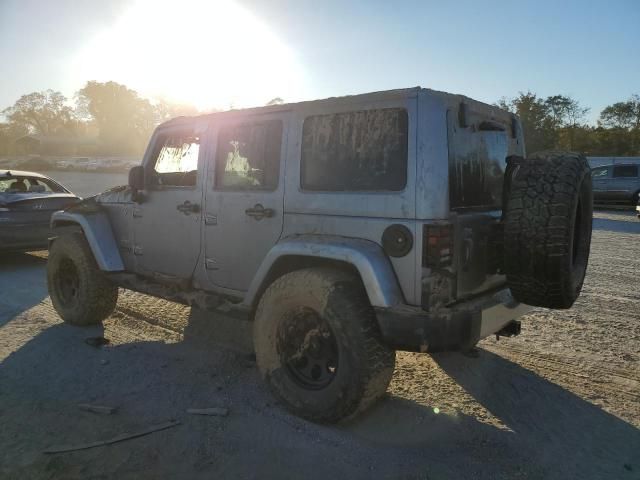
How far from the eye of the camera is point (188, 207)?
408cm

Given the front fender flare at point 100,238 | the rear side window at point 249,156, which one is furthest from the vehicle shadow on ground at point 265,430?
the rear side window at point 249,156

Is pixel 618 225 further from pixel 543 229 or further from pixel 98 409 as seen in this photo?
pixel 98 409

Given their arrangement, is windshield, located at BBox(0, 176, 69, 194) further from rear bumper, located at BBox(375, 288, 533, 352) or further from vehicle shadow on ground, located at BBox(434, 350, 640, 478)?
rear bumper, located at BBox(375, 288, 533, 352)

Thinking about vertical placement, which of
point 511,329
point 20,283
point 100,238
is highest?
Answer: point 100,238

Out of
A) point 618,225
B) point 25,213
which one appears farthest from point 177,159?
point 618,225

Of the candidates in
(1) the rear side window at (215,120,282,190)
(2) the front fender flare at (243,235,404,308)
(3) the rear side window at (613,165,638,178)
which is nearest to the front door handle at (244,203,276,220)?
(1) the rear side window at (215,120,282,190)

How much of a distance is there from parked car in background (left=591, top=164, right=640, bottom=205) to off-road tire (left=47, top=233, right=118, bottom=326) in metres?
17.8

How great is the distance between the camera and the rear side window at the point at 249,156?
3.58 meters

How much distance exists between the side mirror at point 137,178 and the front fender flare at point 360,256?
1.81m

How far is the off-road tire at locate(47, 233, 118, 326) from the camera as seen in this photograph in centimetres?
487

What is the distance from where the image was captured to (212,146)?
398cm

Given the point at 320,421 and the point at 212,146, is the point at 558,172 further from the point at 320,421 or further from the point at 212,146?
the point at 212,146

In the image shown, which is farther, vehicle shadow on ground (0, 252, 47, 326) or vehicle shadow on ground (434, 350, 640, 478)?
vehicle shadow on ground (0, 252, 47, 326)

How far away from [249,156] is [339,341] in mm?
1611
